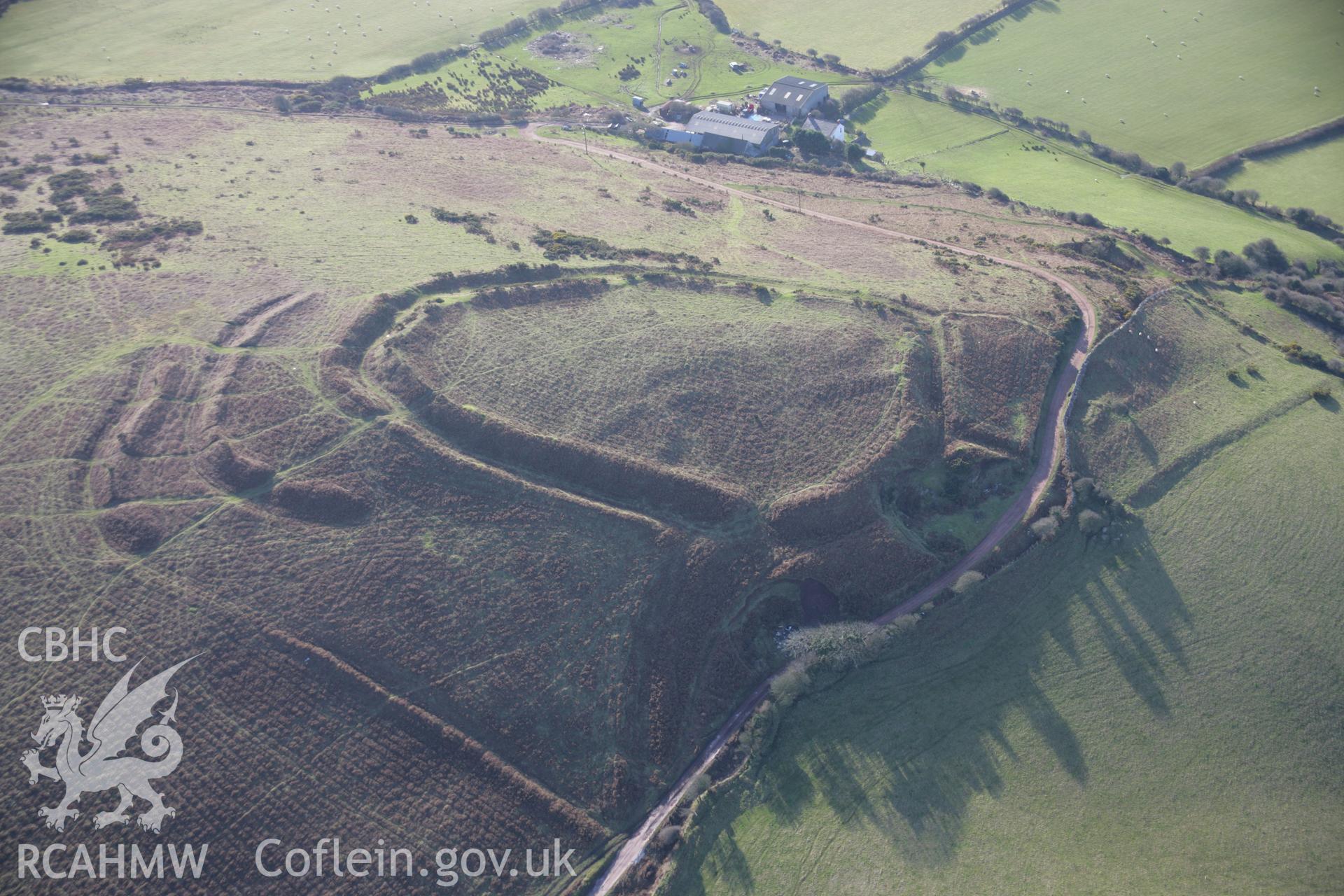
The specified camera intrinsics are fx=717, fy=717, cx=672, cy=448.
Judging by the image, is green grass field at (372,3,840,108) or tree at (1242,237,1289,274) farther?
green grass field at (372,3,840,108)

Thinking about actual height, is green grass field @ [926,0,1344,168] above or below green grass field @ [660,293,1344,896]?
above

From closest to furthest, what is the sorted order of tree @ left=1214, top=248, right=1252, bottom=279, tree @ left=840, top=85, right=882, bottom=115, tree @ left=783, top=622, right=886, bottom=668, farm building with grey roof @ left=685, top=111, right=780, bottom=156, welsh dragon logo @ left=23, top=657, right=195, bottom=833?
welsh dragon logo @ left=23, top=657, right=195, bottom=833
tree @ left=783, top=622, right=886, bottom=668
tree @ left=1214, top=248, right=1252, bottom=279
farm building with grey roof @ left=685, top=111, right=780, bottom=156
tree @ left=840, top=85, right=882, bottom=115

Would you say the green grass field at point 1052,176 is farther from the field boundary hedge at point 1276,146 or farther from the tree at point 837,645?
the tree at point 837,645

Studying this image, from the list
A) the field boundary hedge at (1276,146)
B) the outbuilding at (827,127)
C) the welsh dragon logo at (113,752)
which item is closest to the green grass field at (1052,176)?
the outbuilding at (827,127)

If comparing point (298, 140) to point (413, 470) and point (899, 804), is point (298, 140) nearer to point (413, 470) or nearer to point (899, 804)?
point (413, 470)

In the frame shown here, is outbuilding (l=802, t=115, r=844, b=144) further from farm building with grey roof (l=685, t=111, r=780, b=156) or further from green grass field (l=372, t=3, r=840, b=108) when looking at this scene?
green grass field (l=372, t=3, r=840, b=108)

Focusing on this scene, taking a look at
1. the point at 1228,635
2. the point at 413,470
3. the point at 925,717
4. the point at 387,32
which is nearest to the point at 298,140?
the point at 387,32

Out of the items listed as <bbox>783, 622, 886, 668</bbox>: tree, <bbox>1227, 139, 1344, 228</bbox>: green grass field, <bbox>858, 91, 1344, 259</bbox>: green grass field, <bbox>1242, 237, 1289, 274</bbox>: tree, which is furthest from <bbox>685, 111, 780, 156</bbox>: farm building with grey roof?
<bbox>783, 622, 886, 668</bbox>: tree

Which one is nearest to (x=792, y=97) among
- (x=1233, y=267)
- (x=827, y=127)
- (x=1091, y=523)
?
(x=827, y=127)
